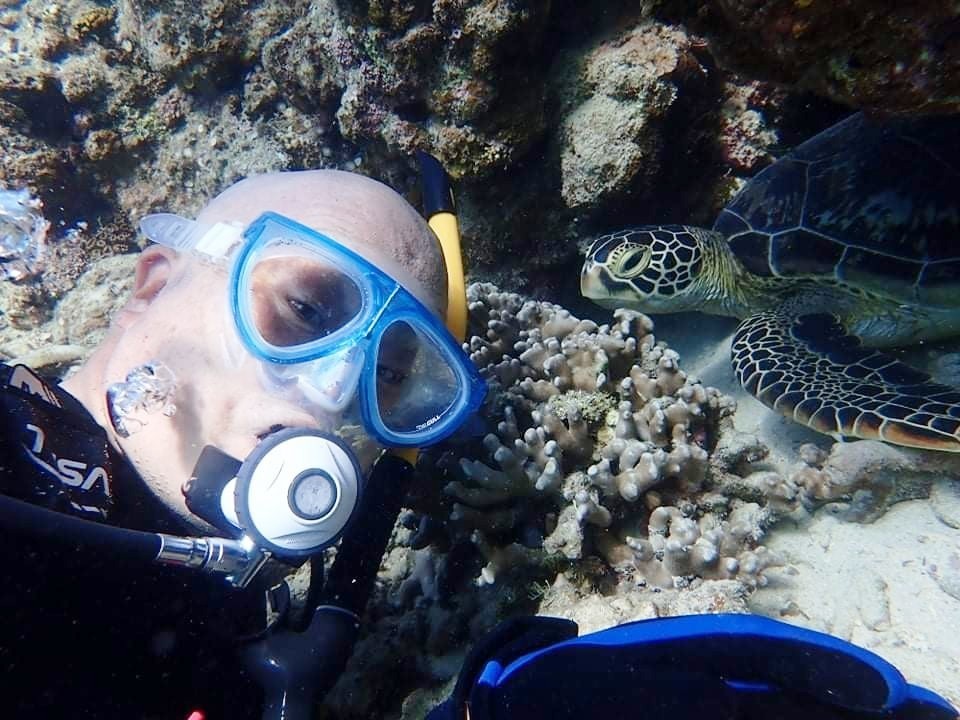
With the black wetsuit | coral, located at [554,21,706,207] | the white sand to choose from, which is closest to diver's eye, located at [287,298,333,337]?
the black wetsuit

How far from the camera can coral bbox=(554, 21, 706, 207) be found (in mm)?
2707

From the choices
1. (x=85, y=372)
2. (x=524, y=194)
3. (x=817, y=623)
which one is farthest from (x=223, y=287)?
(x=524, y=194)

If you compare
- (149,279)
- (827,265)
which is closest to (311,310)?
(149,279)

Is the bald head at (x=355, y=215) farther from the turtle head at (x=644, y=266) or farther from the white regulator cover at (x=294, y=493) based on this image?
the turtle head at (x=644, y=266)

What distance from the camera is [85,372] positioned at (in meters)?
1.25

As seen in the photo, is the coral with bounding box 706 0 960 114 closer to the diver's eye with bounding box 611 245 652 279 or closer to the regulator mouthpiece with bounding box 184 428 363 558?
the diver's eye with bounding box 611 245 652 279

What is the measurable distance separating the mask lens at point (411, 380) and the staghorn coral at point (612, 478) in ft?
1.34

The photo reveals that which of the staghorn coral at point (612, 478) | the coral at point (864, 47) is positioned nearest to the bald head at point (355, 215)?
the staghorn coral at point (612, 478)

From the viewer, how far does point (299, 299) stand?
126cm

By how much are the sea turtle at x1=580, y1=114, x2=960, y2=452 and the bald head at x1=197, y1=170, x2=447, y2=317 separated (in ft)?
5.16

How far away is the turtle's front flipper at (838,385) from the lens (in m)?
1.93

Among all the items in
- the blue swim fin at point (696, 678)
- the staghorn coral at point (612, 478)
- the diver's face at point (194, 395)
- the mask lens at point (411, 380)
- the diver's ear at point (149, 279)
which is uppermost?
the diver's ear at point (149, 279)

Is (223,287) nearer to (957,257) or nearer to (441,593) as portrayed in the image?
(441,593)

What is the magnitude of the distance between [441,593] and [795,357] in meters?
1.89
